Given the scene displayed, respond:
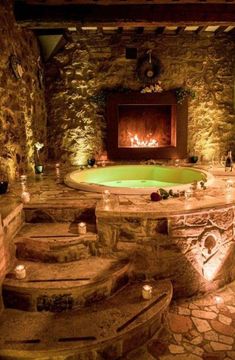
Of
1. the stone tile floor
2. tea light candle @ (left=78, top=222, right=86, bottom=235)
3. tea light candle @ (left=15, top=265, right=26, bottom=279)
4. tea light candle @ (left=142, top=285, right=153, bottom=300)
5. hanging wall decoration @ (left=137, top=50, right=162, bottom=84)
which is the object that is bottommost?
the stone tile floor

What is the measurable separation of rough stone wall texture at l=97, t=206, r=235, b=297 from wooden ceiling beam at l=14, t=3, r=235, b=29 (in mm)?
3869

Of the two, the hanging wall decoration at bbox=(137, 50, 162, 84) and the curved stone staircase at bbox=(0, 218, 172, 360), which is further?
the hanging wall decoration at bbox=(137, 50, 162, 84)

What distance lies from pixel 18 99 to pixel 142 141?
A: 3492 millimetres

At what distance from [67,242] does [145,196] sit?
1.27 meters

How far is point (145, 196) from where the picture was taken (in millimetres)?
4090

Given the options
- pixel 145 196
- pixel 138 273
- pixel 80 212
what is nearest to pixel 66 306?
pixel 138 273

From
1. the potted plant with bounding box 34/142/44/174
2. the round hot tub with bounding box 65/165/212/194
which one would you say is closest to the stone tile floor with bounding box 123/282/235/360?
the round hot tub with bounding box 65/165/212/194

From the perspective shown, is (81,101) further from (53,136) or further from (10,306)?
(10,306)

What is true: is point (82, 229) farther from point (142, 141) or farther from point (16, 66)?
point (142, 141)

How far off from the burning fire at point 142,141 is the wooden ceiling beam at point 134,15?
9.67 ft

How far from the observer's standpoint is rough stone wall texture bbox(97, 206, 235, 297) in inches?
133

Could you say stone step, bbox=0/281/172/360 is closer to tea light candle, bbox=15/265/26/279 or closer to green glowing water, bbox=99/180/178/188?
tea light candle, bbox=15/265/26/279

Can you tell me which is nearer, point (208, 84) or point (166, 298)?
point (166, 298)

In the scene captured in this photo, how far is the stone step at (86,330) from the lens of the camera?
7.80ft
